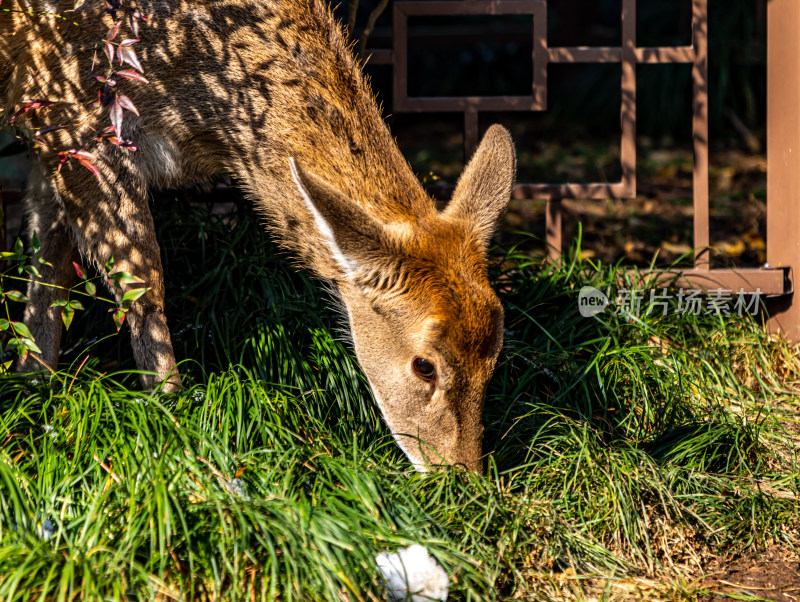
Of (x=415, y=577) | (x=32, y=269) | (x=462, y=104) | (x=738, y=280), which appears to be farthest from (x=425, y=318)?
(x=738, y=280)

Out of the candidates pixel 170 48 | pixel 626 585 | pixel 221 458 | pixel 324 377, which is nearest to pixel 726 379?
pixel 626 585

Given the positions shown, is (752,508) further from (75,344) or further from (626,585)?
(75,344)

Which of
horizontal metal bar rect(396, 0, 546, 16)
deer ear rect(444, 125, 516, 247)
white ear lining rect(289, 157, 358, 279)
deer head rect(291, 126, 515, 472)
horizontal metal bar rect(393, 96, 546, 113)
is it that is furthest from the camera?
horizontal metal bar rect(393, 96, 546, 113)

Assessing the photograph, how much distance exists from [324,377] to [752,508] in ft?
6.88

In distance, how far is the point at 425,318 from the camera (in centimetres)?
374

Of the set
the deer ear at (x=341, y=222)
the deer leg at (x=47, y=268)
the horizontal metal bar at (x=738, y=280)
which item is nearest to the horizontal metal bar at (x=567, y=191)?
the horizontal metal bar at (x=738, y=280)

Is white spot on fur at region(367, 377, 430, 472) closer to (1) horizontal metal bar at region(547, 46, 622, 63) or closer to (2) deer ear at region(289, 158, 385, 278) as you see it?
(2) deer ear at region(289, 158, 385, 278)

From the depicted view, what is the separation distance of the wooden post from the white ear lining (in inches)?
129

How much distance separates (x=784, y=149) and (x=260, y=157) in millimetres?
3454

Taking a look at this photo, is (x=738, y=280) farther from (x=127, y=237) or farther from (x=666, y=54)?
(x=127, y=237)

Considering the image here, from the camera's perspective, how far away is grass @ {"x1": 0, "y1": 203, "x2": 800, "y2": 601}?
10.1ft

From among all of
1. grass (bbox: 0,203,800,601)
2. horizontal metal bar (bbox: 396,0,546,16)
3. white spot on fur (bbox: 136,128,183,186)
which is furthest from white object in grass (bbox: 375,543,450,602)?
horizontal metal bar (bbox: 396,0,546,16)

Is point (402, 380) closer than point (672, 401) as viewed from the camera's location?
Yes

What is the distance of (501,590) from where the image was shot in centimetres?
342
